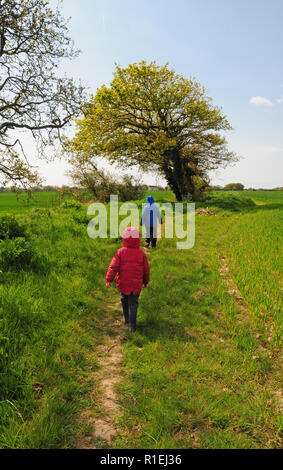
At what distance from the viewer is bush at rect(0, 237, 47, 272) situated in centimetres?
570

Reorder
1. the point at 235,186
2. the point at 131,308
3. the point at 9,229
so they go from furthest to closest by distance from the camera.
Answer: the point at 235,186, the point at 9,229, the point at 131,308

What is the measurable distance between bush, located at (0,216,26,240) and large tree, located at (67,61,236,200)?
50.0 feet

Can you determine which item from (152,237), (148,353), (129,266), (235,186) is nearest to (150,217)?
(152,237)

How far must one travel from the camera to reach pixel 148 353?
12.6ft

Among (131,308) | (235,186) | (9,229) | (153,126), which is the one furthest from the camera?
(235,186)

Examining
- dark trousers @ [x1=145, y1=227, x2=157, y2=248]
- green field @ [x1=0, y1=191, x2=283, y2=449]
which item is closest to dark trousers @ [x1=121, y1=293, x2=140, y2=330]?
green field @ [x1=0, y1=191, x2=283, y2=449]

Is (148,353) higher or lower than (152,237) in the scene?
lower

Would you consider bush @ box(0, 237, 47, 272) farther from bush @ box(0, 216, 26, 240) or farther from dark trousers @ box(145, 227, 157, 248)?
dark trousers @ box(145, 227, 157, 248)

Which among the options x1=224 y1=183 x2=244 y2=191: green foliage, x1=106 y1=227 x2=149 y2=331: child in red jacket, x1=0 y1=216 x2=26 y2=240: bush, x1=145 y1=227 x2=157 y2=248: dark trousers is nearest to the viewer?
x1=106 y1=227 x2=149 y2=331: child in red jacket

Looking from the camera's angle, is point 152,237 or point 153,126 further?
point 153,126

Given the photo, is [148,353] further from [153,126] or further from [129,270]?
[153,126]

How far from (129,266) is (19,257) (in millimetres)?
2964

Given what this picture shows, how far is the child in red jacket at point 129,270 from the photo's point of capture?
4703mm

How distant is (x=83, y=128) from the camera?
73.4 ft
